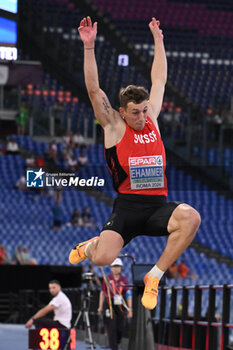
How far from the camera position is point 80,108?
1073 inches

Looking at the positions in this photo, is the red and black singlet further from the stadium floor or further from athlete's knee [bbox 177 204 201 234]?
the stadium floor

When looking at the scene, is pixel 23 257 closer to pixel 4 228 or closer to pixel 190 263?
pixel 4 228

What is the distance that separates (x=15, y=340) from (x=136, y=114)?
921 centimetres

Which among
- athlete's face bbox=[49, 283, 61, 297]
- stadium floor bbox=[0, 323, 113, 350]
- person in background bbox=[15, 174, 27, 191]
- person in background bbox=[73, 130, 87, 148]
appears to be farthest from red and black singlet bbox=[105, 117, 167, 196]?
person in background bbox=[73, 130, 87, 148]

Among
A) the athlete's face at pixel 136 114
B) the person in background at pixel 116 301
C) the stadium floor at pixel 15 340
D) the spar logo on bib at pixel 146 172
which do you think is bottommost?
the stadium floor at pixel 15 340

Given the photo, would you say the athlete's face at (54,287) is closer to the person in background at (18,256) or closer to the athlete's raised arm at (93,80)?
the athlete's raised arm at (93,80)

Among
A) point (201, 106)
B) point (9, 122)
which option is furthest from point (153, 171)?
point (201, 106)

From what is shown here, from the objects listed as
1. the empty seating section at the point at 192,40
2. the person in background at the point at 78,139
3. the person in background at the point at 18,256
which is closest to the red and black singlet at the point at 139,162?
the person in background at the point at 18,256

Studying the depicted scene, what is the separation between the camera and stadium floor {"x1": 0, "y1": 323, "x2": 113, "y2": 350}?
13.2 meters

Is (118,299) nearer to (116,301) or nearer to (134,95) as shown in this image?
(116,301)

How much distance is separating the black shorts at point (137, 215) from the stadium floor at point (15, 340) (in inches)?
277

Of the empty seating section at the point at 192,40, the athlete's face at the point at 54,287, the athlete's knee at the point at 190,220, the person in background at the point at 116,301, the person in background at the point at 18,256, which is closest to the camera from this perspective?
the athlete's knee at the point at 190,220

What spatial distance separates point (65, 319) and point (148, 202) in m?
6.88

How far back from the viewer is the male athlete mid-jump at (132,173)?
6.15 metres
